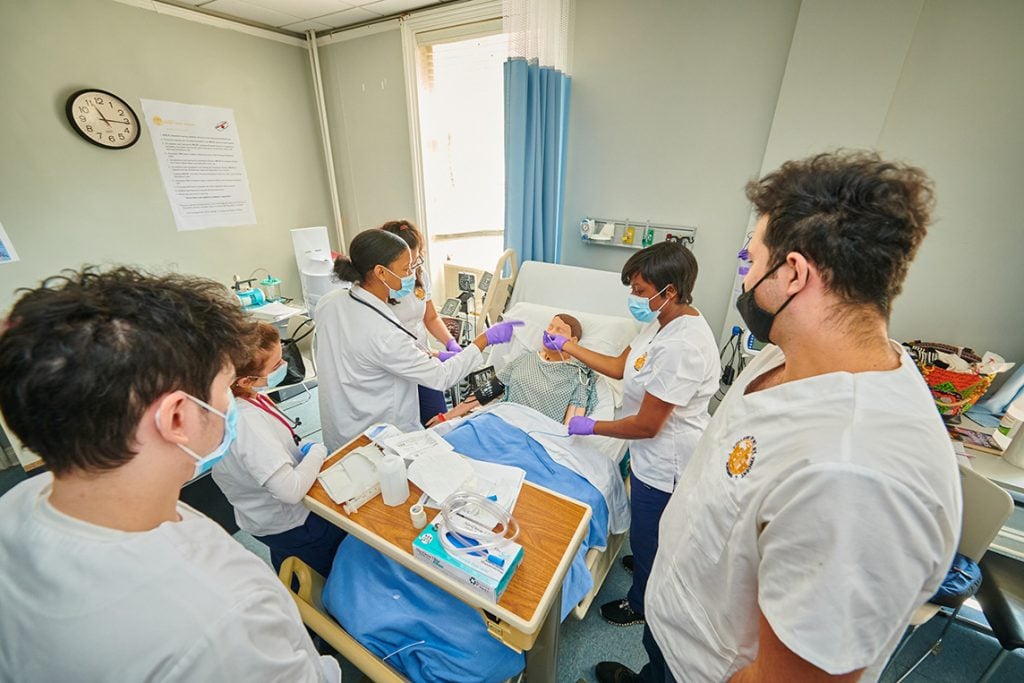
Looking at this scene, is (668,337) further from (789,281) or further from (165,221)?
(165,221)

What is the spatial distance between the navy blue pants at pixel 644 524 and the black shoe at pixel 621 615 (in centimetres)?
22

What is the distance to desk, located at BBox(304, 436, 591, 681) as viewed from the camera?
34.1 inches

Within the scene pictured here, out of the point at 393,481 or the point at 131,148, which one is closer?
the point at 393,481

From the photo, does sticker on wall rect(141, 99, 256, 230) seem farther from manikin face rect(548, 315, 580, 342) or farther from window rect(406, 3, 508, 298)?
manikin face rect(548, 315, 580, 342)

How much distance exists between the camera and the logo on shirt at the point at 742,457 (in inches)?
26.9

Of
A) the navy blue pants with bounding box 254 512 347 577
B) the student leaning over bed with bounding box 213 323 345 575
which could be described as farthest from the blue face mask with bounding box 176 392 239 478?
the navy blue pants with bounding box 254 512 347 577

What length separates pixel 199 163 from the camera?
9.73 feet

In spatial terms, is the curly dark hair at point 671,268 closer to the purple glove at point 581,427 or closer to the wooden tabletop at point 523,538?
the purple glove at point 581,427

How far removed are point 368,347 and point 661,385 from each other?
3.66 ft

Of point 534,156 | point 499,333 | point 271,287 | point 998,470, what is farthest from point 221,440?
point 271,287

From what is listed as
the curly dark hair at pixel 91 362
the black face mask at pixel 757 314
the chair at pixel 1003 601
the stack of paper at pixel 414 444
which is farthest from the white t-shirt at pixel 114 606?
the chair at pixel 1003 601

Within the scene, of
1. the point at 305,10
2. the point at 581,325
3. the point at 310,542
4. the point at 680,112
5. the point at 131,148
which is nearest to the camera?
the point at 310,542

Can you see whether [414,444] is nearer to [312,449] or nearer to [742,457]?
[312,449]

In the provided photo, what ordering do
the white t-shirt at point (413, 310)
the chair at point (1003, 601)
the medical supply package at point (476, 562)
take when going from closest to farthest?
the medical supply package at point (476, 562) < the chair at point (1003, 601) < the white t-shirt at point (413, 310)
